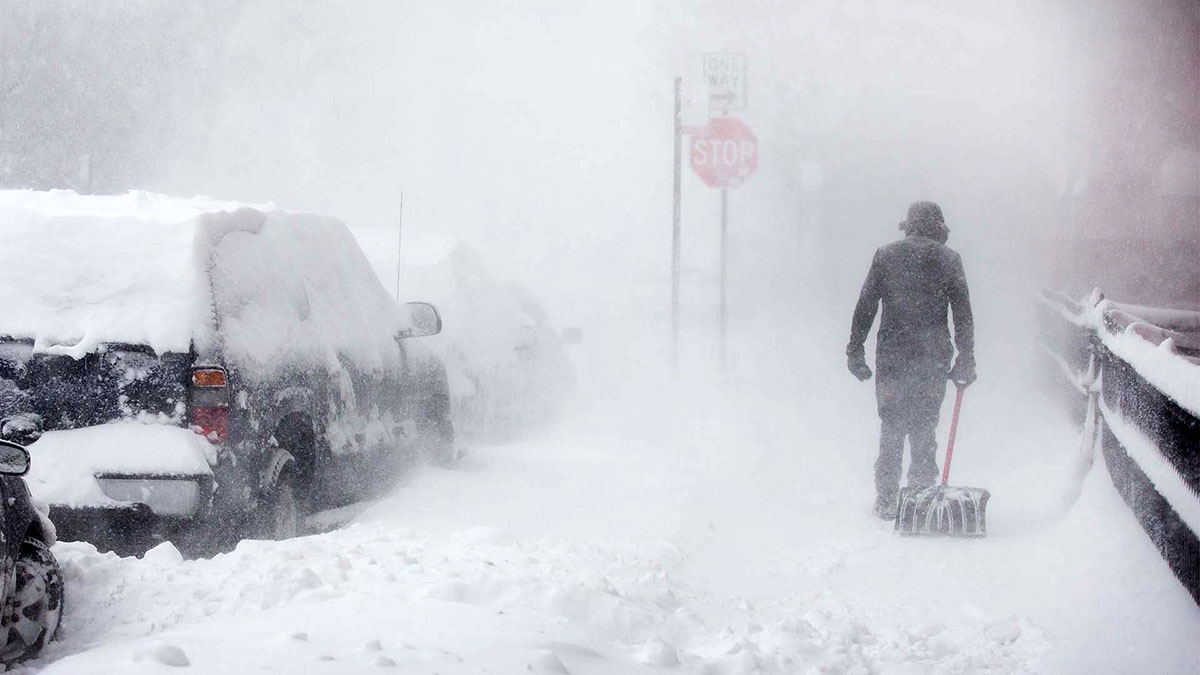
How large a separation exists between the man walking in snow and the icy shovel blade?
2.24 ft

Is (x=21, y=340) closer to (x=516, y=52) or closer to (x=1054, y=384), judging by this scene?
(x=1054, y=384)

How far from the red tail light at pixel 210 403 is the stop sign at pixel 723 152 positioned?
437 inches

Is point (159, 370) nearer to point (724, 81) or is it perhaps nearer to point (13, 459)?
point (13, 459)

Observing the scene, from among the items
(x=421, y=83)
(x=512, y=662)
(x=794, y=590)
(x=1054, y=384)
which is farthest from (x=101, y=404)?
(x=421, y=83)

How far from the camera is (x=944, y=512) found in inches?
308

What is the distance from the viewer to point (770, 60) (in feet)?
181

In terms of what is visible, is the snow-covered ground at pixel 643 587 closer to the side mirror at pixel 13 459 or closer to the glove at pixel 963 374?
the side mirror at pixel 13 459

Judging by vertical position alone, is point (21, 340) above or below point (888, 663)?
above

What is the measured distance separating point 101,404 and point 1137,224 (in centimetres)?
1353

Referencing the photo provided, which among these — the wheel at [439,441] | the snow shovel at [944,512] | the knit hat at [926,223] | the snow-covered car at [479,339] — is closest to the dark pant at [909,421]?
the snow shovel at [944,512]

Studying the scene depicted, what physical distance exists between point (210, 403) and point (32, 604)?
1.34 m

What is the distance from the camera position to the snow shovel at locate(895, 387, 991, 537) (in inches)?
305

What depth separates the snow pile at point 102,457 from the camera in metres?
5.54

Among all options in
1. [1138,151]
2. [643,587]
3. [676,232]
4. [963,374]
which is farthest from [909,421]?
[1138,151]
